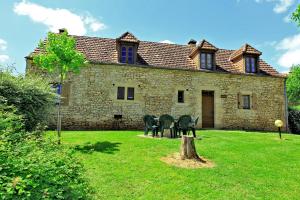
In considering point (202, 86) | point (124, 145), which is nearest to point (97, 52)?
point (202, 86)

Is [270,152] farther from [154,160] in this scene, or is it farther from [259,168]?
[154,160]

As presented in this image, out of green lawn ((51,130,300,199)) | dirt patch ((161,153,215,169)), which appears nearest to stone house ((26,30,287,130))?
green lawn ((51,130,300,199))

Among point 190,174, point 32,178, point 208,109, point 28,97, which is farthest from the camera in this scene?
point 208,109

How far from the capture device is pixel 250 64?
18.2m

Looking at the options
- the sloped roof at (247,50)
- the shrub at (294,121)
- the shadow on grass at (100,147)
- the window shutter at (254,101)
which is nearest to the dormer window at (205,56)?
the sloped roof at (247,50)

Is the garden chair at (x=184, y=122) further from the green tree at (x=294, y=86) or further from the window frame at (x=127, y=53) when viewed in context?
the green tree at (x=294, y=86)

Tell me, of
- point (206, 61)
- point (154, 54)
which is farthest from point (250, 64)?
point (154, 54)

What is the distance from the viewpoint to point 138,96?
1605 centimetres

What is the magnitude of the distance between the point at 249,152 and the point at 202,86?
29.5 ft

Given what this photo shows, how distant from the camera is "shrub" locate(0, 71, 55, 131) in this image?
7.60 meters

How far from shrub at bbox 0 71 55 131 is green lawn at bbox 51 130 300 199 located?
72.8 inches

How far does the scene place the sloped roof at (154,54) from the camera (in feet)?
53.8

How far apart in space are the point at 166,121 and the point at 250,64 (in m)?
10.6

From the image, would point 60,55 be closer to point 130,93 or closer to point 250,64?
point 130,93
